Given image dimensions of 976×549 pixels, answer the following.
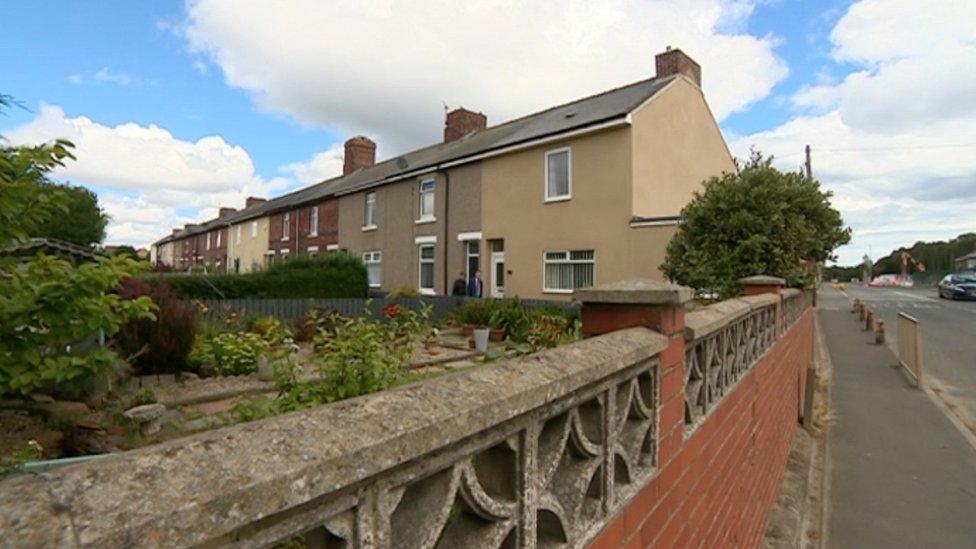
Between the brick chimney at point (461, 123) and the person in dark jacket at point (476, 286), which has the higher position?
the brick chimney at point (461, 123)

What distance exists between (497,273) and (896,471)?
40.1ft

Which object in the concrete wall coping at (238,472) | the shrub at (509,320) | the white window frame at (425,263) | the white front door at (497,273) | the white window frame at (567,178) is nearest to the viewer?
the concrete wall coping at (238,472)

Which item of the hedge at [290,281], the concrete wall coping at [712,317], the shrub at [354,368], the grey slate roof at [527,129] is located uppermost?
the grey slate roof at [527,129]

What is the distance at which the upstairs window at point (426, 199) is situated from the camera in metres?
20.0

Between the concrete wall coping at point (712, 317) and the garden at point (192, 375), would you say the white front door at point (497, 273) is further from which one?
the concrete wall coping at point (712, 317)

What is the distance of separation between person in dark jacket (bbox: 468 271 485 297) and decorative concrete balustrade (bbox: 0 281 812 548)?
48.3 feet

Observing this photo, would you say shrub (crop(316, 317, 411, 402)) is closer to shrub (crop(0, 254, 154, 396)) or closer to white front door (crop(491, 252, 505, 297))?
shrub (crop(0, 254, 154, 396))

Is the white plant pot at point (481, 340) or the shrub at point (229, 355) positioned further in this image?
the white plant pot at point (481, 340)

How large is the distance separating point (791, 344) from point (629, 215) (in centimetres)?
725

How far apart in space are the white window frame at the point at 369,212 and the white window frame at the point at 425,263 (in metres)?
3.55

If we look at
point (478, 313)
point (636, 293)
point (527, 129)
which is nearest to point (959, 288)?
point (527, 129)

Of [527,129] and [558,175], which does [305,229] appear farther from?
[558,175]

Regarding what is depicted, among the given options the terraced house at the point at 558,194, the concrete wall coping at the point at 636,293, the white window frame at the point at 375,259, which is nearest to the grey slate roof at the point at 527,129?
the terraced house at the point at 558,194

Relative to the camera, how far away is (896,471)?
6.37 meters
